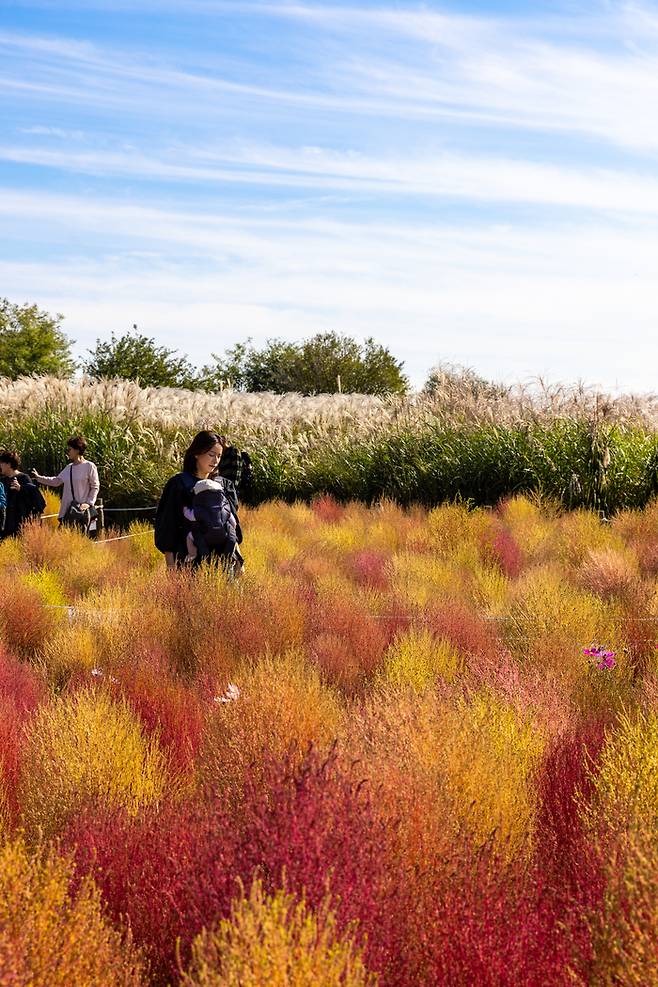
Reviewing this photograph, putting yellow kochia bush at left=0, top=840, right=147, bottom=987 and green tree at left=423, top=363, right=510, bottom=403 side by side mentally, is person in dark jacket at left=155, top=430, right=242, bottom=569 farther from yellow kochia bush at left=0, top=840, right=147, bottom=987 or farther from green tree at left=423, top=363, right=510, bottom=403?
green tree at left=423, top=363, right=510, bottom=403

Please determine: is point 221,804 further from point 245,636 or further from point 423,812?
point 245,636

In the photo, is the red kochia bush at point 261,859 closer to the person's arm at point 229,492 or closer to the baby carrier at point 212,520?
the baby carrier at point 212,520

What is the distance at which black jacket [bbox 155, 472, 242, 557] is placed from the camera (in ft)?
24.4

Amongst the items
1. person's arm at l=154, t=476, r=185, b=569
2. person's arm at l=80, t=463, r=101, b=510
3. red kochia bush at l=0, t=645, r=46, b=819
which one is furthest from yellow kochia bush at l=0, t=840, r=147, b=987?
person's arm at l=80, t=463, r=101, b=510

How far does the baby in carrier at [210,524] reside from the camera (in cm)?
737

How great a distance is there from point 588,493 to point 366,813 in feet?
40.5

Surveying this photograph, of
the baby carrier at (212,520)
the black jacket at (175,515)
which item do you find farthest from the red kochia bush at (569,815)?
the black jacket at (175,515)

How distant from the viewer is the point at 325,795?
2914 millimetres

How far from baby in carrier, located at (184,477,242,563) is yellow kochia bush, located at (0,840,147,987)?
469cm

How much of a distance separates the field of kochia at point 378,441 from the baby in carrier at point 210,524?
22.1ft

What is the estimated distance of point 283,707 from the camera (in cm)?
427

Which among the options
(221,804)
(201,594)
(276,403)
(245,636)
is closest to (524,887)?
(221,804)

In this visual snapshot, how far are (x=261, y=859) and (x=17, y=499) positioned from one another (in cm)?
990

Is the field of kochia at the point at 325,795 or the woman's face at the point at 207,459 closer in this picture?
the field of kochia at the point at 325,795
